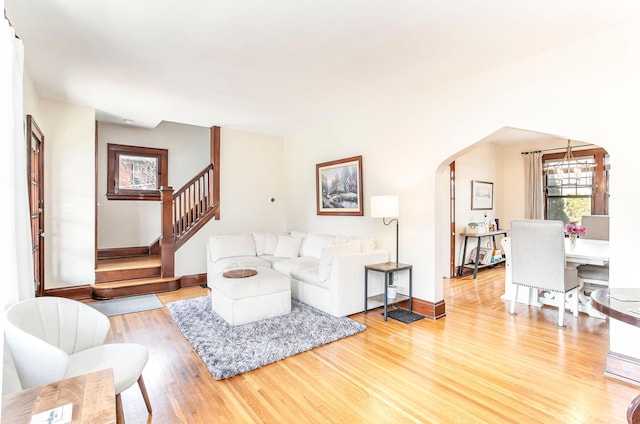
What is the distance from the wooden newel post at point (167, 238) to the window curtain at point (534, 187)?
7032 millimetres

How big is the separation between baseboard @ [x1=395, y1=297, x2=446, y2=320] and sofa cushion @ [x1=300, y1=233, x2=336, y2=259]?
1535mm

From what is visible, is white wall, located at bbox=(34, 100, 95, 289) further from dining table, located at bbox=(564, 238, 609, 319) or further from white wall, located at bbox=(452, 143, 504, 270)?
dining table, located at bbox=(564, 238, 609, 319)

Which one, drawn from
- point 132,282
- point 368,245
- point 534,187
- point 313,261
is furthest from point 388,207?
point 534,187

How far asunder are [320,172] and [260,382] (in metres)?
3.68

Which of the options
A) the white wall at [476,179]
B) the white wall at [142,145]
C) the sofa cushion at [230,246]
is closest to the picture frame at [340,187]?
the sofa cushion at [230,246]

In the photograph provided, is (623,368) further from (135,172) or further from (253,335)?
(135,172)

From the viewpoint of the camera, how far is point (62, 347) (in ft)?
6.48

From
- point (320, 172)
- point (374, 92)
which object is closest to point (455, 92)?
point (374, 92)

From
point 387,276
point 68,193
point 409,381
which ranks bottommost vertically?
point 409,381

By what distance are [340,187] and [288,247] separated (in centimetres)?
133

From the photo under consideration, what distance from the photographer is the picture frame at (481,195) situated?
21.4ft

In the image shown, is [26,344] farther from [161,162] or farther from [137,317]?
[161,162]

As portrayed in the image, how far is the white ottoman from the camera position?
3518 millimetres

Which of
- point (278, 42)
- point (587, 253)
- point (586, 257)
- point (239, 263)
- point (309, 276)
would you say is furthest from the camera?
point (239, 263)
